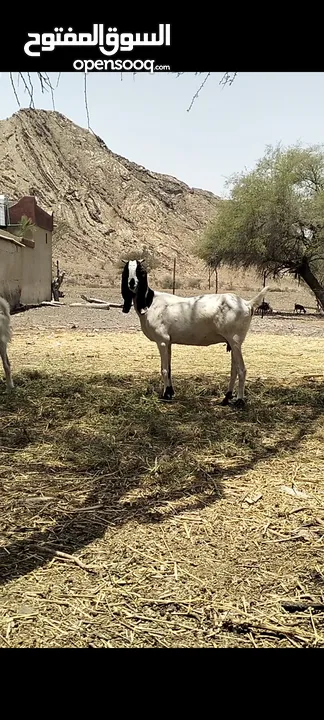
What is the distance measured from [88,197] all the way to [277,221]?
47.0 meters

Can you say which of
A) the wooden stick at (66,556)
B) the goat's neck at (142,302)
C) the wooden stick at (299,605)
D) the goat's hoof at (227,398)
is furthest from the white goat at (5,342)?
the wooden stick at (299,605)

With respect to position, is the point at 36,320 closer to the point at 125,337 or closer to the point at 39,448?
the point at 125,337

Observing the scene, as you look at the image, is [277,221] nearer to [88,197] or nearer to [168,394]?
[168,394]

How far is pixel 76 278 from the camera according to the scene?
53.3 m

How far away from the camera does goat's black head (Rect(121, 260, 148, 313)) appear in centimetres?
714

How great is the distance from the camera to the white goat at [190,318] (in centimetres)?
678

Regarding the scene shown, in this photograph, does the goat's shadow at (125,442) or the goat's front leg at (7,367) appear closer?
the goat's shadow at (125,442)

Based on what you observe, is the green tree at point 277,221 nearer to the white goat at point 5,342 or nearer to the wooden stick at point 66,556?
the white goat at point 5,342

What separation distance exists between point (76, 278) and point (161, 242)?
723 inches

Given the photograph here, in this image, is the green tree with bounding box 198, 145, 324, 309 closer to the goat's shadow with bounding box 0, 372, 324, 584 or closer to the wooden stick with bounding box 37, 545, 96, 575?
the goat's shadow with bounding box 0, 372, 324, 584

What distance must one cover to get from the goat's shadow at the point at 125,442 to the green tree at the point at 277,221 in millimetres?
18306

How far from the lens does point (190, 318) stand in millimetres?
7016
